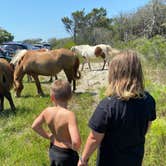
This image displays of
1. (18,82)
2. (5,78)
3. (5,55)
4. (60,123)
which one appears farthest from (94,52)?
(60,123)

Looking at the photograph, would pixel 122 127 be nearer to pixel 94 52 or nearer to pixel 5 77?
pixel 5 77

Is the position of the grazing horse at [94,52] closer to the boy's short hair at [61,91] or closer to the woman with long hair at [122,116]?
the boy's short hair at [61,91]

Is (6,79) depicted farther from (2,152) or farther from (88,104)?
(2,152)

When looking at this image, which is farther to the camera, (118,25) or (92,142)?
(118,25)

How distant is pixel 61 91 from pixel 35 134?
388 cm

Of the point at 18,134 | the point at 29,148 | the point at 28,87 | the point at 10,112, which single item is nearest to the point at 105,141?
the point at 29,148

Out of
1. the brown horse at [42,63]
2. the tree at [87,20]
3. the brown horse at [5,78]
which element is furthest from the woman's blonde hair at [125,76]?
the tree at [87,20]

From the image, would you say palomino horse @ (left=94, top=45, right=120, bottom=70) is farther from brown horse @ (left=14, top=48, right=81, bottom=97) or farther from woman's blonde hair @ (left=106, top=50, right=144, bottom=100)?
woman's blonde hair @ (left=106, top=50, right=144, bottom=100)

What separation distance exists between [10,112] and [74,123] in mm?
6358

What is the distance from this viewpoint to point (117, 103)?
3.37m

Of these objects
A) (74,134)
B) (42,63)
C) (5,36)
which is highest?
(74,134)

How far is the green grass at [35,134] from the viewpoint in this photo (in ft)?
19.1

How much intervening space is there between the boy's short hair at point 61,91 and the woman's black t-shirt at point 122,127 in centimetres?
65

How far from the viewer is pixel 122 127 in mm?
3424
